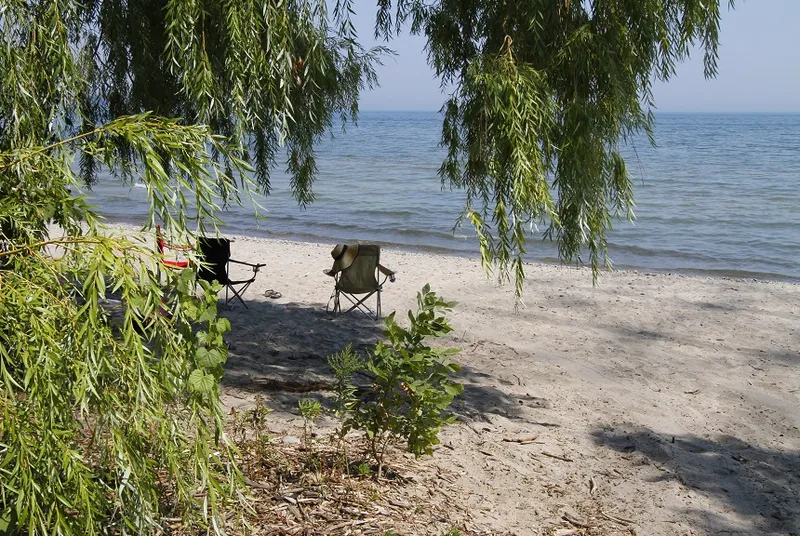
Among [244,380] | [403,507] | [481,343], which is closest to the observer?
[403,507]

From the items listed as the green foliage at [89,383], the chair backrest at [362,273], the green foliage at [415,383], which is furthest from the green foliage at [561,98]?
the chair backrest at [362,273]

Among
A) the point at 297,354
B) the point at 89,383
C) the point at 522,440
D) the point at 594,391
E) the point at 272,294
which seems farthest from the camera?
the point at 272,294

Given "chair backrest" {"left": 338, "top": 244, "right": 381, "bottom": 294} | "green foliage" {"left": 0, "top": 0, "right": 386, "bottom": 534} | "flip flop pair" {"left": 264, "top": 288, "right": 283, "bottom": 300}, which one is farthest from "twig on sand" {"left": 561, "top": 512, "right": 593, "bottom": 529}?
"flip flop pair" {"left": 264, "top": 288, "right": 283, "bottom": 300}

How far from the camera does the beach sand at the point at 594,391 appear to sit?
451cm

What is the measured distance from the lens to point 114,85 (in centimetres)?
519

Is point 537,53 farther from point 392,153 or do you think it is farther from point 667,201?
point 392,153

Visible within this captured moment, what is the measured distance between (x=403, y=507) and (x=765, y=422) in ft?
11.4

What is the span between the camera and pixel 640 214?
19.6 m

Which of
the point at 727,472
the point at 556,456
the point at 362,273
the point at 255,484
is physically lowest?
the point at 727,472

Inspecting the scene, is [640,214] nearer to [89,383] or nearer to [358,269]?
[358,269]

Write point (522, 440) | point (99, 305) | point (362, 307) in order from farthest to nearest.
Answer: point (362, 307) < point (522, 440) < point (99, 305)

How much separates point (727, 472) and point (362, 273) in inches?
165

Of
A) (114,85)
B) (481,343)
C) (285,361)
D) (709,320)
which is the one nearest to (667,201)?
(709,320)

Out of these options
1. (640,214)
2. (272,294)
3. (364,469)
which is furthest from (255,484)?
(640,214)
